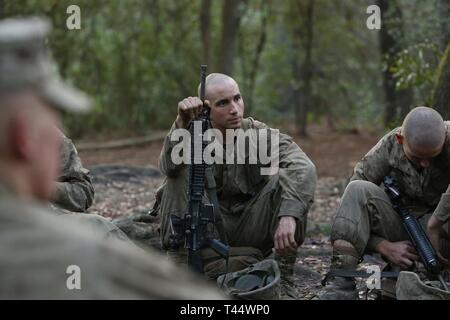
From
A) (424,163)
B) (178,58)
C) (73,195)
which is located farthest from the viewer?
(178,58)

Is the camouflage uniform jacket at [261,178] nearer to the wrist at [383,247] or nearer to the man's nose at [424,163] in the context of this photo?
the wrist at [383,247]

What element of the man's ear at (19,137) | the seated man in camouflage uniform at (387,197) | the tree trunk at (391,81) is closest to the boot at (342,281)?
the seated man in camouflage uniform at (387,197)

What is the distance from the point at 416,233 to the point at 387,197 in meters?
0.28

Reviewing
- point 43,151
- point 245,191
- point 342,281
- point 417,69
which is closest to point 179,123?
point 245,191

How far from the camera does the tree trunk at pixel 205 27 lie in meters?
13.1

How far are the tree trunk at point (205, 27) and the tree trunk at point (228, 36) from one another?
0.68 m

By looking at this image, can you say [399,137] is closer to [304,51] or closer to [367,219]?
[367,219]

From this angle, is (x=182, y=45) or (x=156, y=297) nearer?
(x=156, y=297)

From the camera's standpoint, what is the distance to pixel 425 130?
4594 millimetres
